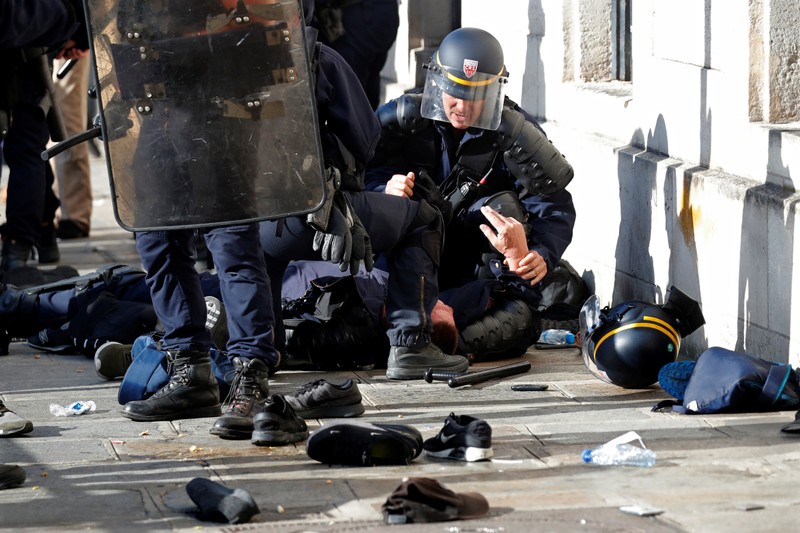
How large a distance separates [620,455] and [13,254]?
457cm

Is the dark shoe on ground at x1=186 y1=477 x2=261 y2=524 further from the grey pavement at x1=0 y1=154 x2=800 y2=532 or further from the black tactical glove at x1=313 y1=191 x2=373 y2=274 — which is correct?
the black tactical glove at x1=313 y1=191 x2=373 y2=274

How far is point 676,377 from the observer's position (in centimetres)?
518

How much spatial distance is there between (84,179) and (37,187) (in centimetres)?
136

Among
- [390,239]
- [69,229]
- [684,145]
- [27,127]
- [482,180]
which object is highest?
[27,127]

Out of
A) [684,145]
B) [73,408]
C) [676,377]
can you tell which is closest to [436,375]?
[676,377]

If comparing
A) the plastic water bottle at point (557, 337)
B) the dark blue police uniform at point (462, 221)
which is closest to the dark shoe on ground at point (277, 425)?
the dark blue police uniform at point (462, 221)

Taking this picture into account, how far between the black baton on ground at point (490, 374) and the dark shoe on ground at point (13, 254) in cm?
322

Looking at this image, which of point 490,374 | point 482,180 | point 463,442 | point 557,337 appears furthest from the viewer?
point 557,337

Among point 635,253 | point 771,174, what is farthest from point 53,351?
point 771,174

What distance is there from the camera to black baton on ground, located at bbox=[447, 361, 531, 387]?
552 cm

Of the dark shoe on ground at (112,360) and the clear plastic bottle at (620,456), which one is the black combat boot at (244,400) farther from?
the clear plastic bottle at (620,456)

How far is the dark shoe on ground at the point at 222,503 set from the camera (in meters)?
3.72

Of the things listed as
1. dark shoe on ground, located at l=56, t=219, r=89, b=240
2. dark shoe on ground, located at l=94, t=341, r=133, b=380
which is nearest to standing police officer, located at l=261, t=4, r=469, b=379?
dark shoe on ground, located at l=94, t=341, r=133, b=380

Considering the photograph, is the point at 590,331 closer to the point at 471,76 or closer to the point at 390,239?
the point at 390,239
